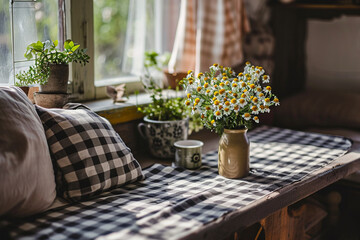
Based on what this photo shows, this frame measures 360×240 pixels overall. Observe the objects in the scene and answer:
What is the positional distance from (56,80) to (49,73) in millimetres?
35

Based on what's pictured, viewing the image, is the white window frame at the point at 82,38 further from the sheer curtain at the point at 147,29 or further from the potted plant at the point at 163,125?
the sheer curtain at the point at 147,29

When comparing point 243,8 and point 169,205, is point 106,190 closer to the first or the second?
point 169,205

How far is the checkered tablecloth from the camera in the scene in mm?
1280

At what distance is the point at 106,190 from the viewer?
1582 mm

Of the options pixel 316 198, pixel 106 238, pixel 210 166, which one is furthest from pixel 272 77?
pixel 106 238

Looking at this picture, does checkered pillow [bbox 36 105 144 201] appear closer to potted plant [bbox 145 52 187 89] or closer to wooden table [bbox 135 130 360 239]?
wooden table [bbox 135 130 360 239]

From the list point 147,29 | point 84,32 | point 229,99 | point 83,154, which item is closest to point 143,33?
point 147,29

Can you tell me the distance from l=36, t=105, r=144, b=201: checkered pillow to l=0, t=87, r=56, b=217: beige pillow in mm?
60

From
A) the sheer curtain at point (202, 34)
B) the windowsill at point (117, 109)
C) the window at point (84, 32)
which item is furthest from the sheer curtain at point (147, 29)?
the windowsill at point (117, 109)

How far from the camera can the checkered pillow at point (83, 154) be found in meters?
1.49

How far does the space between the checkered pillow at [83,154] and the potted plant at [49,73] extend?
12 centimetres

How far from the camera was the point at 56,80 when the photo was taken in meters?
1.71

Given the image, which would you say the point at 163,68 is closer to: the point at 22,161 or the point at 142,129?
the point at 142,129

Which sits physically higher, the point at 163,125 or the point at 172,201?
the point at 163,125
